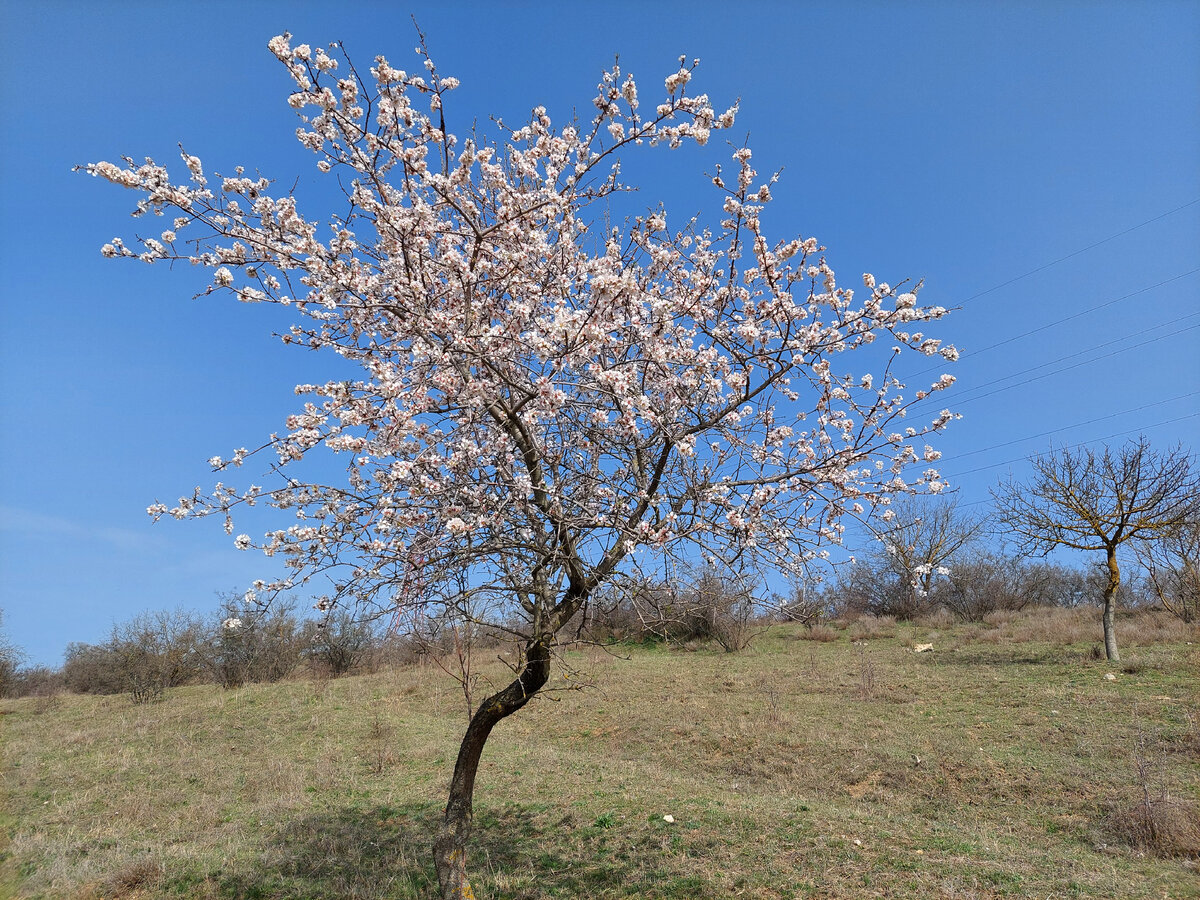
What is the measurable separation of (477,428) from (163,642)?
23932 millimetres

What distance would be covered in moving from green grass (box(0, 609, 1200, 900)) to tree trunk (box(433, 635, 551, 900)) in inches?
31.6

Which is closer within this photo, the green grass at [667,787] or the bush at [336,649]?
the green grass at [667,787]

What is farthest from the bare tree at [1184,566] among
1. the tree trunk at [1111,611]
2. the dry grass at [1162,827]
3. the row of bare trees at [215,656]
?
the row of bare trees at [215,656]

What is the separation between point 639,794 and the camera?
946 centimetres

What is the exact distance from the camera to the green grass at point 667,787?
6.79 metres

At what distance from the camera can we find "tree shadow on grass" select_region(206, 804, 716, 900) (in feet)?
21.6

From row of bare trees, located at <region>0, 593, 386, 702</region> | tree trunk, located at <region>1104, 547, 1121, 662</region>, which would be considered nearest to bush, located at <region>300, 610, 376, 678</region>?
row of bare trees, located at <region>0, 593, 386, 702</region>

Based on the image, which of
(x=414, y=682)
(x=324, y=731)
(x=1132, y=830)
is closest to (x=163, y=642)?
(x=414, y=682)

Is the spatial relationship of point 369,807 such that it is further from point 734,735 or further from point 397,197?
point 397,197

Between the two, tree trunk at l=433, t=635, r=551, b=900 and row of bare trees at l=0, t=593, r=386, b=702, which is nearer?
tree trunk at l=433, t=635, r=551, b=900

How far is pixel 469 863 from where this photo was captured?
24.5ft

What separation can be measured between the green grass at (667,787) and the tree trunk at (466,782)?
802 mm

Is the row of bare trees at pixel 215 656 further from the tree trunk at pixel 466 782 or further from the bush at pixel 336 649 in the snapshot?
the tree trunk at pixel 466 782

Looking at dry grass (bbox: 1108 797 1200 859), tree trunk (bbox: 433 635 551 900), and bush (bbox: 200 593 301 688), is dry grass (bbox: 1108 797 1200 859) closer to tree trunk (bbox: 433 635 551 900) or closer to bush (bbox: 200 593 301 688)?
tree trunk (bbox: 433 635 551 900)
